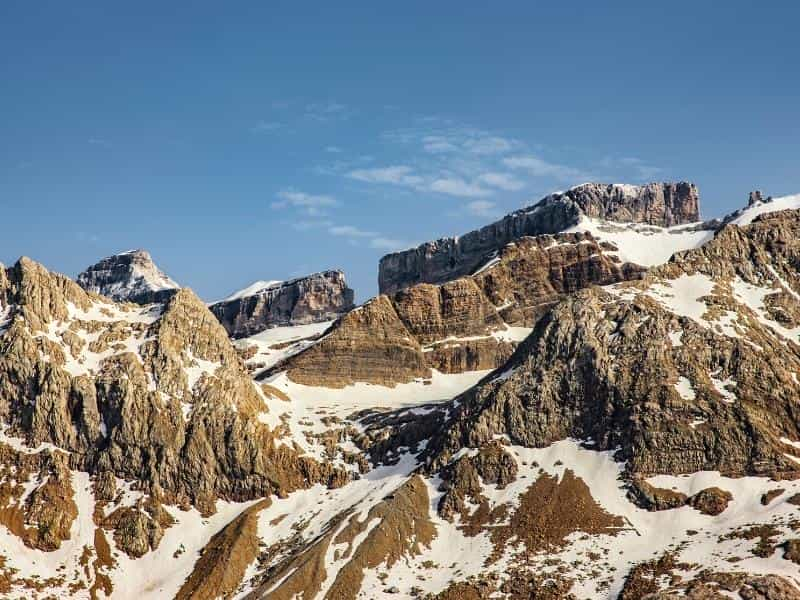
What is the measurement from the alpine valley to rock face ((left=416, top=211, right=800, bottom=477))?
339mm

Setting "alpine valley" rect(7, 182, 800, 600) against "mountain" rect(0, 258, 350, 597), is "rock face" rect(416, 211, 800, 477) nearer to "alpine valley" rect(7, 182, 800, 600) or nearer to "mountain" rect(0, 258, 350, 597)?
"alpine valley" rect(7, 182, 800, 600)

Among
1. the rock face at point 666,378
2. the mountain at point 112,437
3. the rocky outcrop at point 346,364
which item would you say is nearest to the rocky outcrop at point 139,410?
the mountain at point 112,437

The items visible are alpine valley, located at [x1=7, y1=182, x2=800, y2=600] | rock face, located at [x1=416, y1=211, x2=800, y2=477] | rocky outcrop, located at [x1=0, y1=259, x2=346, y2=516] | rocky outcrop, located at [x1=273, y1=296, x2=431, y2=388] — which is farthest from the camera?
rocky outcrop, located at [x1=273, y1=296, x2=431, y2=388]

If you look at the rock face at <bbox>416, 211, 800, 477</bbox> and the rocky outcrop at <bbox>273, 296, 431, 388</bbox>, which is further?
the rocky outcrop at <bbox>273, 296, 431, 388</bbox>

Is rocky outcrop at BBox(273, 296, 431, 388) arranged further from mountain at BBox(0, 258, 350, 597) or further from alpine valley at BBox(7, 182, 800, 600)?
mountain at BBox(0, 258, 350, 597)

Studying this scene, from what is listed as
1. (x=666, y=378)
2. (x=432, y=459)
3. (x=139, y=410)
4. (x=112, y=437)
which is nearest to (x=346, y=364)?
(x=139, y=410)

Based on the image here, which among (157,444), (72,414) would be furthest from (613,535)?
(72,414)

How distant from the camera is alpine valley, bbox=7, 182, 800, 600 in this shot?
105188 mm

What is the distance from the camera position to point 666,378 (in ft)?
403

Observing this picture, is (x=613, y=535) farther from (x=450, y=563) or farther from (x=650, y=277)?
(x=650, y=277)

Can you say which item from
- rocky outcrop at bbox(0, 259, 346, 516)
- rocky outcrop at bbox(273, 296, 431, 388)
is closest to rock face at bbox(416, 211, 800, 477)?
rocky outcrop at bbox(0, 259, 346, 516)

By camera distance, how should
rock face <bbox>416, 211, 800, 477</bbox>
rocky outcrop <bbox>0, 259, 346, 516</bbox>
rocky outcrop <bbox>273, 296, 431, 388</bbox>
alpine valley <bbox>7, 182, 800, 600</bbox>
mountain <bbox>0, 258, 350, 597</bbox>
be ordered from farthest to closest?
rocky outcrop <bbox>273, 296, 431, 388</bbox> → rocky outcrop <bbox>0, 259, 346, 516</bbox> → mountain <bbox>0, 258, 350, 597</bbox> → rock face <bbox>416, 211, 800, 477</bbox> → alpine valley <bbox>7, 182, 800, 600</bbox>

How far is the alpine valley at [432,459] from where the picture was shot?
105 metres

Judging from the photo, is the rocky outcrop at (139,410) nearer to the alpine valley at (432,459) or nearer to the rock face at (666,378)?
the alpine valley at (432,459)
